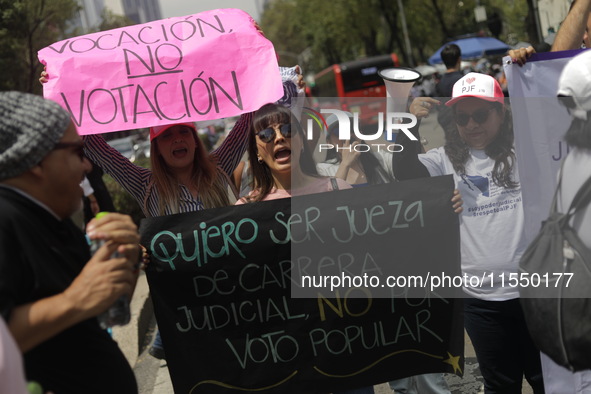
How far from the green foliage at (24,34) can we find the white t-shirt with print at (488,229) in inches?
540

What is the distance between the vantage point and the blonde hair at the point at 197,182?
162 inches

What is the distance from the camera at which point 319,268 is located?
3.71 metres

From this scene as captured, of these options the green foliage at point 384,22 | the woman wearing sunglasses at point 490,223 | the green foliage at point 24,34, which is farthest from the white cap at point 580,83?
the green foliage at point 384,22

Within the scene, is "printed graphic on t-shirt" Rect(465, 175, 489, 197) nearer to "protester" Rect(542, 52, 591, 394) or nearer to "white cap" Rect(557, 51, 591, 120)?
"protester" Rect(542, 52, 591, 394)

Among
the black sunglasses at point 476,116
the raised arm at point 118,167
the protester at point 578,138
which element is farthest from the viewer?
the raised arm at point 118,167

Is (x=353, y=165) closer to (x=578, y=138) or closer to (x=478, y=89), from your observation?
(x=478, y=89)

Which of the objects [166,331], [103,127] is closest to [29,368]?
[166,331]

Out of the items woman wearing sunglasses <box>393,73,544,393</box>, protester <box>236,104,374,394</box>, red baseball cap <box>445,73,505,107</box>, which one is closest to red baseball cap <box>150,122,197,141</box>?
protester <box>236,104,374,394</box>

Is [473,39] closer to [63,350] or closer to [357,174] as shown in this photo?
[357,174]

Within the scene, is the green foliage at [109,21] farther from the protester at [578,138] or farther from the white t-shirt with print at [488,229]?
the protester at [578,138]

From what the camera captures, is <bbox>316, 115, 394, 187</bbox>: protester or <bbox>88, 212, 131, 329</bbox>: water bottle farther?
<bbox>316, 115, 394, 187</bbox>: protester

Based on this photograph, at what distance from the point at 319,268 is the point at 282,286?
19 cm

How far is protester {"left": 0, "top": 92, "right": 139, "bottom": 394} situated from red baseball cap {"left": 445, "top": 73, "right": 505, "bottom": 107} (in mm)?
1983

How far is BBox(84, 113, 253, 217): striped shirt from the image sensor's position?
4148mm
